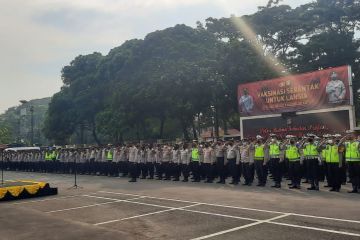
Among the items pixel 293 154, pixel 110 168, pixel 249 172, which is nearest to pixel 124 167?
pixel 110 168

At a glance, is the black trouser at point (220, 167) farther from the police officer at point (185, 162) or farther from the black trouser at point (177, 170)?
the black trouser at point (177, 170)

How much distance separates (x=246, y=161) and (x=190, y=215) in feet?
22.7

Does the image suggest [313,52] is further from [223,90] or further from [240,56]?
[223,90]

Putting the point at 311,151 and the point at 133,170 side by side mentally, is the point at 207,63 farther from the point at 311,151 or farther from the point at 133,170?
the point at 311,151

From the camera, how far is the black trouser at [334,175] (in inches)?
522

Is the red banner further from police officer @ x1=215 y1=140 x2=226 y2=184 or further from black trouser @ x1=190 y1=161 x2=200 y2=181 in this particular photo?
black trouser @ x1=190 y1=161 x2=200 y2=181

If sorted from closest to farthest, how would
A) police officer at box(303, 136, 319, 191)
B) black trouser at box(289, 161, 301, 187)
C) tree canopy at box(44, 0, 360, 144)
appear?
police officer at box(303, 136, 319, 191) → black trouser at box(289, 161, 301, 187) → tree canopy at box(44, 0, 360, 144)

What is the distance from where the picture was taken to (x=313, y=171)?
13625 mm

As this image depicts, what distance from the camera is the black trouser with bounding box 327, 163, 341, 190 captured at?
1325cm

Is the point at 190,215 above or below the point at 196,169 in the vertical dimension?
below

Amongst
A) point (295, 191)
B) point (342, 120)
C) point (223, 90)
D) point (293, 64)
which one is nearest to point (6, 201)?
point (295, 191)

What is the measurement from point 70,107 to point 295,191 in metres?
37.7

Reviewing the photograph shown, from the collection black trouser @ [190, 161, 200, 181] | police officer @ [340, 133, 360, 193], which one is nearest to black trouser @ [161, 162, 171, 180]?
black trouser @ [190, 161, 200, 181]

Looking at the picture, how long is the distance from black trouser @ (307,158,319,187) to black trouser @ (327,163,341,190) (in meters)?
0.40
